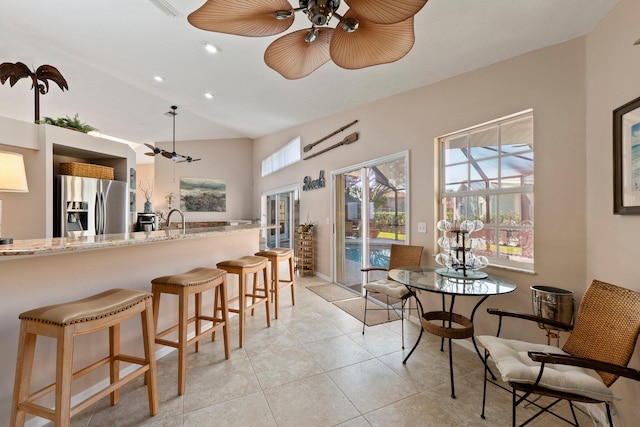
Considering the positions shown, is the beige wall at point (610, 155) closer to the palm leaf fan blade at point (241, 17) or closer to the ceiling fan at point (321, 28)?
the ceiling fan at point (321, 28)

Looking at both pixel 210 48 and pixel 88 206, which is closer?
pixel 210 48

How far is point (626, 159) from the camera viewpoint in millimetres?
1634

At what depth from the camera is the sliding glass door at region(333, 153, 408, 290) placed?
11.9ft

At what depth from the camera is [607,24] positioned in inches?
71.1

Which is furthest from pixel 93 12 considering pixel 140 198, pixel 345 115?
pixel 140 198

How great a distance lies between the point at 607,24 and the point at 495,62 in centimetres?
77

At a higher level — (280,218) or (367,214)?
(367,214)

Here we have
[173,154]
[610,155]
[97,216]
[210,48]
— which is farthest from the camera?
[173,154]

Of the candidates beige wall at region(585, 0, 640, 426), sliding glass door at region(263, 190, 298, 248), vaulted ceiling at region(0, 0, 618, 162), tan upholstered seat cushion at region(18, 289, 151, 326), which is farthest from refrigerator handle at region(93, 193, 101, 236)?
beige wall at region(585, 0, 640, 426)

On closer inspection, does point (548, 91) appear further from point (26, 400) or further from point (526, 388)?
point (26, 400)

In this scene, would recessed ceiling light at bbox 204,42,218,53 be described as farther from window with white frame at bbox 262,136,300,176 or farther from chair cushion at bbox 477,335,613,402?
chair cushion at bbox 477,335,613,402

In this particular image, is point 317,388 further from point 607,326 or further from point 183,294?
point 607,326

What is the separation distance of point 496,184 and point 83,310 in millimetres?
3165

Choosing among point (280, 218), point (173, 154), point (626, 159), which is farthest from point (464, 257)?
point (280, 218)
